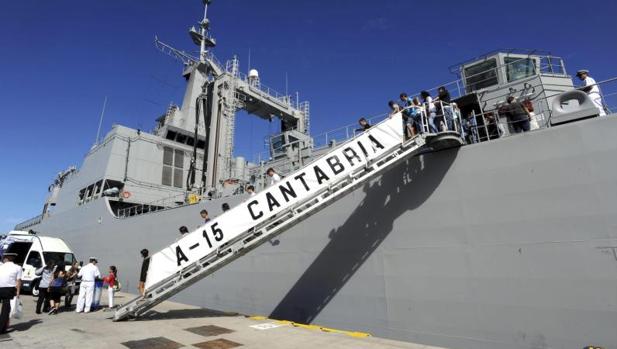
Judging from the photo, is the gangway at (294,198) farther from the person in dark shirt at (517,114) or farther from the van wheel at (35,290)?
the van wheel at (35,290)

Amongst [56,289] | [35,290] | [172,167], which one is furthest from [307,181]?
[172,167]

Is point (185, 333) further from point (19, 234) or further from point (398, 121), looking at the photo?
point (19, 234)

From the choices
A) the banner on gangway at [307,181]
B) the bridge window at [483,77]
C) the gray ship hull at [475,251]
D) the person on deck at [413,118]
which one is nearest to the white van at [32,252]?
the banner on gangway at [307,181]

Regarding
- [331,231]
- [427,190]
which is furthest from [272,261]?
[427,190]

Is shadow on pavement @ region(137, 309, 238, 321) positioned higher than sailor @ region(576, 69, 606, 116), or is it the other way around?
sailor @ region(576, 69, 606, 116)

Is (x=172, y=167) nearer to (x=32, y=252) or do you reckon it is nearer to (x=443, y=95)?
(x=32, y=252)

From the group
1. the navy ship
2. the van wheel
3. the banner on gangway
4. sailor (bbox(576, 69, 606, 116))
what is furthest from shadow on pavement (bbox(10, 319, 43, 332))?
sailor (bbox(576, 69, 606, 116))

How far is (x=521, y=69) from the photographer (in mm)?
9742

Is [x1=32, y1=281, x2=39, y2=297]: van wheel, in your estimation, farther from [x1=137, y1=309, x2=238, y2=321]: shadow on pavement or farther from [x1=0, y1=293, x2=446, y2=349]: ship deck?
[x1=137, y1=309, x2=238, y2=321]: shadow on pavement

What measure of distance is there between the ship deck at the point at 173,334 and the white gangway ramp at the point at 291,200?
2.75 feet

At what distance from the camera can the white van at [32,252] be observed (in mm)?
11887

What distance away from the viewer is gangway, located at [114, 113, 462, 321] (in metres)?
6.52

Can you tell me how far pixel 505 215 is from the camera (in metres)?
5.74

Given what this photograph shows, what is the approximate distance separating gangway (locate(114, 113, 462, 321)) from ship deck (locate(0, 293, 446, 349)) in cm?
82
